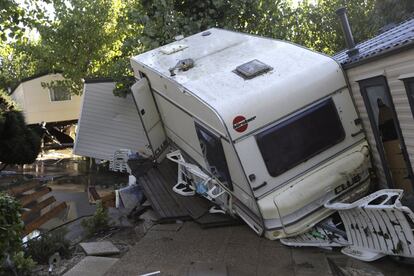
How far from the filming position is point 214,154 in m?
7.01

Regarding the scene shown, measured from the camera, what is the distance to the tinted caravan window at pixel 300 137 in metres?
6.44

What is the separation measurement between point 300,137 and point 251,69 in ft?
3.92

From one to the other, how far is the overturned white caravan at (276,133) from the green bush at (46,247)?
7.63ft

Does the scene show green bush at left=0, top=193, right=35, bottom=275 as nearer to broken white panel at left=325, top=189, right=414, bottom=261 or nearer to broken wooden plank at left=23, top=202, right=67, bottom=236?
broken wooden plank at left=23, top=202, right=67, bottom=236

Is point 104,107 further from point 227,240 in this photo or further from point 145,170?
point 227,240

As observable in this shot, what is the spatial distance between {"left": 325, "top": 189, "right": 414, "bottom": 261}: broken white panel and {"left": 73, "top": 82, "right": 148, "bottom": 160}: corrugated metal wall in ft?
37.1

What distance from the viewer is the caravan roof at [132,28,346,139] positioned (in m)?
6.40

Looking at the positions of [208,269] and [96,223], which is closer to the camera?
[208,269]

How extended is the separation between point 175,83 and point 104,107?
972 centimetres

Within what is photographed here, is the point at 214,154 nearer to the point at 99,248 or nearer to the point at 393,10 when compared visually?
the point at 99,248

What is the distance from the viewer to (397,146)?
257 inches

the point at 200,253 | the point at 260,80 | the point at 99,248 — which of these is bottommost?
the point at 200,253

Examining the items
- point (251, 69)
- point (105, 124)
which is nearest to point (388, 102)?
point (251, 69)

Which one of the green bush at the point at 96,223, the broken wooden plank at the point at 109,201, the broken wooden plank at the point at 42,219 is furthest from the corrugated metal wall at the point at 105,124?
the green bush at the point at 96,223
